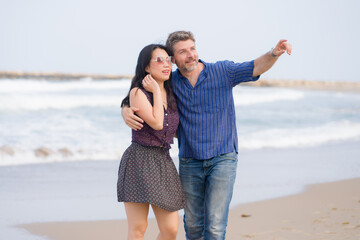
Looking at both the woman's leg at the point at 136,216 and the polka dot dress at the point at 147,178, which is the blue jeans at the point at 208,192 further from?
the woman's leg at the point at 136,216

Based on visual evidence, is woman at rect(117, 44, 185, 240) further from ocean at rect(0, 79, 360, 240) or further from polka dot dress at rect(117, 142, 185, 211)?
ocean at rect(0, 79, 360, 240)

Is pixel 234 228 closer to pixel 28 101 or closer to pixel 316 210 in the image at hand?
pixel 316 210

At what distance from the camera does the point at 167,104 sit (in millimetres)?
3449

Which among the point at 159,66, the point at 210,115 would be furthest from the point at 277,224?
the point at 159,66

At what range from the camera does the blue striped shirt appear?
3.55m

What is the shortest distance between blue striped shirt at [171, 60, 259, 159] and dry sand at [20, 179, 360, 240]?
5.01ft

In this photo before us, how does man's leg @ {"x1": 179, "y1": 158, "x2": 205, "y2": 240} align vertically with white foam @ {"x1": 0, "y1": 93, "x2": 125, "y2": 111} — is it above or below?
above

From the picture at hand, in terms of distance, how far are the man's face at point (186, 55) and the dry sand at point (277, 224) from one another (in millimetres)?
1941

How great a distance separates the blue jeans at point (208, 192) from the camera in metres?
3.56

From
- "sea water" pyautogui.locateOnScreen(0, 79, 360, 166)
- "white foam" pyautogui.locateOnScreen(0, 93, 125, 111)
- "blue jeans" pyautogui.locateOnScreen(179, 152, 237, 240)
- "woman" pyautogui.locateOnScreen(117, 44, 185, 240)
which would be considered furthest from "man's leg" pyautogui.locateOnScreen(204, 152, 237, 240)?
"white foam" pyautogui.locateOnScreen(0, 93, 125, 111)

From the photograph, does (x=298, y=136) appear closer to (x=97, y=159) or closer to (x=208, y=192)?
(x=97, y=159)

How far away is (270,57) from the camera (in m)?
3.45

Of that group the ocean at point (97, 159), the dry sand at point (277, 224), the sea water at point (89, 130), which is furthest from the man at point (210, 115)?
the sea water at point (89, 130)

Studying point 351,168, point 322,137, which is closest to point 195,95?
point 351,168
